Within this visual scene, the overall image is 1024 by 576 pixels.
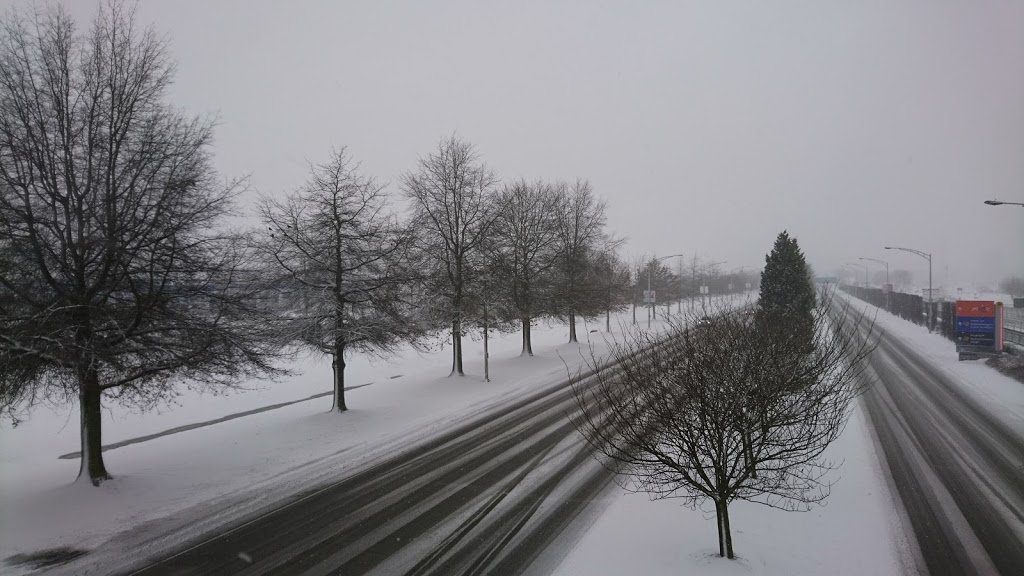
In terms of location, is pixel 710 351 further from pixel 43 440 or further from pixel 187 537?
pixel 43 440

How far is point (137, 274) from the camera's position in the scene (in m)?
9.89

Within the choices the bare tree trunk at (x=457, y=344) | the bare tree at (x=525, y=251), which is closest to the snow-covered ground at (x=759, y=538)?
the bare tree trunk at (x=457, y=344)

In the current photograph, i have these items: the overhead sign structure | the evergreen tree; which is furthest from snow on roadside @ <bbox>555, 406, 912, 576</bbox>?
the overhead sign structure

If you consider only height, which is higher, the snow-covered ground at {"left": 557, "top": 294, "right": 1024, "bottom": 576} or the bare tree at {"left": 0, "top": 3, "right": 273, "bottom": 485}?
the bare tree at {"left": 0, "top": 3, "right": 273, "bottom": 485}

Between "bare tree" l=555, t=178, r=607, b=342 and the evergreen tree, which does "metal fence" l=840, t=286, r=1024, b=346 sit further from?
"bare tree" l=555, t=178, r=607, b=342

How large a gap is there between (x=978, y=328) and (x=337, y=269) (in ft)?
106

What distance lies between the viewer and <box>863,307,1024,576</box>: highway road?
25.1 ft

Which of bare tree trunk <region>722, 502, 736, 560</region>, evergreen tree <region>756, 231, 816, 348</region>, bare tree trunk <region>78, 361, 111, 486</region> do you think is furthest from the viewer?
evergreen tree <region>756, 231, 816, 348</region>

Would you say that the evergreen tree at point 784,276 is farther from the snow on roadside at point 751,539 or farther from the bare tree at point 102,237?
the bare tree at point 102,237

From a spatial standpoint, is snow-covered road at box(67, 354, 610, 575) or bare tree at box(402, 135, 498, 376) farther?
bare tree at box(402, 135, 498, 376)

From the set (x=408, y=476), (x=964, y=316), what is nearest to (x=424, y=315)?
(x=408, y=476)

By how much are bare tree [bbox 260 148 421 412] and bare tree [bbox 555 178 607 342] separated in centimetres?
1381

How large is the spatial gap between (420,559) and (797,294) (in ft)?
92.0

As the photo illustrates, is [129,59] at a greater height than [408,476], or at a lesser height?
greater
